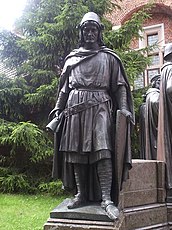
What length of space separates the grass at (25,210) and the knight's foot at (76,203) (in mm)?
2005

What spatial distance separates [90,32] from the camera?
3.51 m

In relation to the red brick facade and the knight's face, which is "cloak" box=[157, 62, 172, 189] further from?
the red brick facade

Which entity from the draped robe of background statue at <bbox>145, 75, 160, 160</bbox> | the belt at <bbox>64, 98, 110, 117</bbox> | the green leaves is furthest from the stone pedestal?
the green leaves

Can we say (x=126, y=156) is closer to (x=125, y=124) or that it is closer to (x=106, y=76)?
(x=125, y=124)

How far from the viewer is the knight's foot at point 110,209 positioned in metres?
3.03

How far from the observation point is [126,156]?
10.9 ft

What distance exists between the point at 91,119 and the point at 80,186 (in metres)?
0.65

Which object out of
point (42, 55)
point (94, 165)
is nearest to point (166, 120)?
point (94, 165)

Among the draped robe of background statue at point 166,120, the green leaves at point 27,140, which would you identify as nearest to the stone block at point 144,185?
the draped robe of background statue at point 166,120

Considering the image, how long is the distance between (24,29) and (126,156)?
852cm

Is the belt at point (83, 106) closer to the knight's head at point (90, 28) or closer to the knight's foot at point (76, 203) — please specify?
the knight's head at point (90, 28)

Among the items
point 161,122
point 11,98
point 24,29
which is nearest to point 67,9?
point 24,29

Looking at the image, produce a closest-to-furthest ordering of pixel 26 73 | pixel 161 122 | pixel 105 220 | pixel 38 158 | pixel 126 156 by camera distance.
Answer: pixel 105 220, pixel 126 156, pixel 161 122, pixel 38 158, pixel 26 73

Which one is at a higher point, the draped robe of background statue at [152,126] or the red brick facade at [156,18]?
the red brick facade at [156,18]
